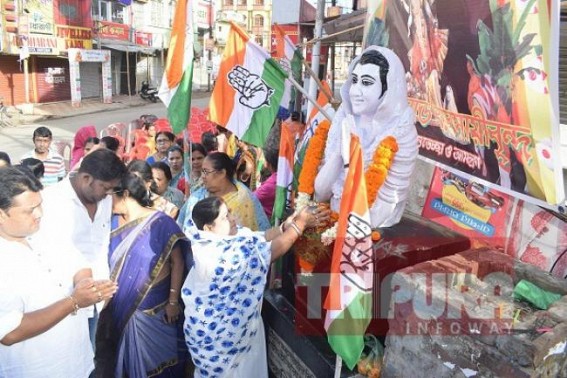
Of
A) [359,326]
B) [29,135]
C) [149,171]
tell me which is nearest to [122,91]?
[29,135]

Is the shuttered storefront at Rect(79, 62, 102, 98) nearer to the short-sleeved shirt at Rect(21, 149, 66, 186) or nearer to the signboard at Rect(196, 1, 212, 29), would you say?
the signboard at Rect(196, 1, 212, 29)

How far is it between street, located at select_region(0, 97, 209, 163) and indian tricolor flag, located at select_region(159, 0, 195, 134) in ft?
23.4

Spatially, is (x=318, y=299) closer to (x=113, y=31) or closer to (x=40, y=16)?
(x=40, y=16)

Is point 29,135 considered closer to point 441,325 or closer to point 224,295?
point 224,295

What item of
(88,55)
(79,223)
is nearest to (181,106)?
(79,223)

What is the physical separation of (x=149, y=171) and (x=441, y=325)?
7.75ft

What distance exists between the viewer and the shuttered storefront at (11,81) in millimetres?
19094

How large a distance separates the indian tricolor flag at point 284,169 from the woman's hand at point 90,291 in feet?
4.76

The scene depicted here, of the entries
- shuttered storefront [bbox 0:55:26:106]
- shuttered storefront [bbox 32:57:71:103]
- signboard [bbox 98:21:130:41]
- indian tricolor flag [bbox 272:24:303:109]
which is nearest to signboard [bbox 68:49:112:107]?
shuttered storefront [bbox 32:57:71:103]

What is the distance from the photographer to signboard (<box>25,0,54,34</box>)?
63.1 ft

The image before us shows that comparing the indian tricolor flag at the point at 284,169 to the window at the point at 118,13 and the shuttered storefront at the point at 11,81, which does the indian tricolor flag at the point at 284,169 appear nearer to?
the shuttered storefront at the point at 11,81

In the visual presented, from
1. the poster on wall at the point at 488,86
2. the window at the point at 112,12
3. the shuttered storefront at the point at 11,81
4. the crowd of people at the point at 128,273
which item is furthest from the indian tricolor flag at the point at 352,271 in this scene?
the window at the point at 112,12

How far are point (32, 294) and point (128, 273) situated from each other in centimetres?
79

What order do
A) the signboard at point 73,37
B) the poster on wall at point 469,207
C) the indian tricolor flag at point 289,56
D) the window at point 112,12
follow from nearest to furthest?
the poster on wall at point 469,207, the indian tricolor flag at point 289,56, the signboard at point 73,37, the window at point 112,12
